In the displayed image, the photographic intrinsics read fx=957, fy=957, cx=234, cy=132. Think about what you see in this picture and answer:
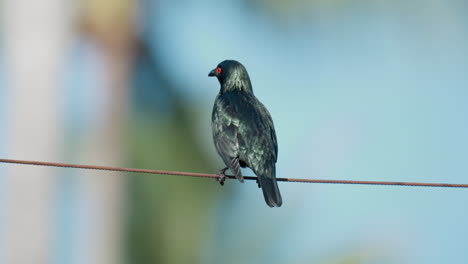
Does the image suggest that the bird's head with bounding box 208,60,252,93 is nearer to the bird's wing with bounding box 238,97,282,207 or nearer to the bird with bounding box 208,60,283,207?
the bird with bounding box 208,60,283,207

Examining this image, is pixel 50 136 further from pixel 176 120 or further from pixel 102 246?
pixel 176 120

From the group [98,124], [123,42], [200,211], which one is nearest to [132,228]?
[200,211]

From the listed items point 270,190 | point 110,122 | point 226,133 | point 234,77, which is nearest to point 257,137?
point 226,133

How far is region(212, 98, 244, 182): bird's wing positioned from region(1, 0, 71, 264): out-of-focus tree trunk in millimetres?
1640

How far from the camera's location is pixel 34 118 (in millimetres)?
8773

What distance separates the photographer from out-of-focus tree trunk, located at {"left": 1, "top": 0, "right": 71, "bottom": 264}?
8.76 m

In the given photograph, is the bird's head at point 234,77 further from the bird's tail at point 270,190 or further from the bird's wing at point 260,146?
the bird's tail at point 270,190

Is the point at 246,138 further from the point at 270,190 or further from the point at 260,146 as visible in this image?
the point at 270,190

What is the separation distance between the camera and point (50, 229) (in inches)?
352

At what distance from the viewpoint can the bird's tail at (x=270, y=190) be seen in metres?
7.34

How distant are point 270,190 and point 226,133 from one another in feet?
2.42

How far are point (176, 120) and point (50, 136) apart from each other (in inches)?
106

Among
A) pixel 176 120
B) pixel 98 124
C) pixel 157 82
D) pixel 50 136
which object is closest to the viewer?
pixel 50 136

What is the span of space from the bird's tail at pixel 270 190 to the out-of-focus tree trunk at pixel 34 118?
2.21 meters
